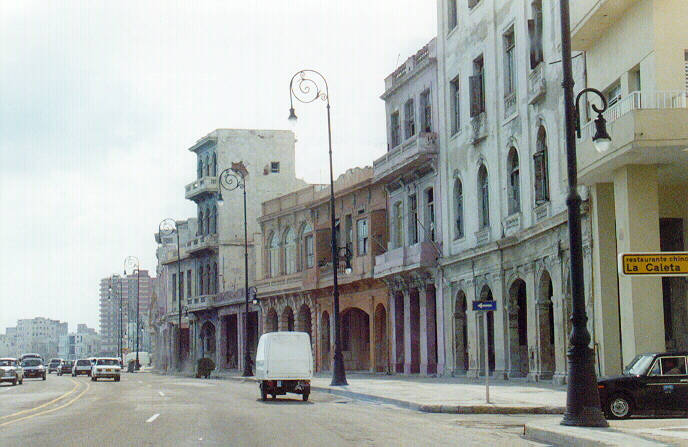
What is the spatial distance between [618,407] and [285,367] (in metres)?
12.1

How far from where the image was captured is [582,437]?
1444 centimetres

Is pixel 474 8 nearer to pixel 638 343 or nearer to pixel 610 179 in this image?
pixel 610 179

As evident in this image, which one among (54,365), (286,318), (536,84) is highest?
(536,84)

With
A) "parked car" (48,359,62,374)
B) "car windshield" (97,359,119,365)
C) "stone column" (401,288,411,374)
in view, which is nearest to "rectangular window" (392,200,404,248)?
"stone column" (401,288,411,374)

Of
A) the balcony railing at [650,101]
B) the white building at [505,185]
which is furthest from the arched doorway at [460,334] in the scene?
the balcony railing at [650,101]

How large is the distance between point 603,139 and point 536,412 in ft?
25.2

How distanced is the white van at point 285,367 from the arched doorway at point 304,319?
109ft

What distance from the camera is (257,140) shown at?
80.5m

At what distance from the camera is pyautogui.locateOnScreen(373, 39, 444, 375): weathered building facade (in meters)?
44.3

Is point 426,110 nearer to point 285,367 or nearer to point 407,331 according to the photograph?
point 407,331

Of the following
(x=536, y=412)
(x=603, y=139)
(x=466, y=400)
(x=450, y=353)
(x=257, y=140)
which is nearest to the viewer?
(x=603, y=139)

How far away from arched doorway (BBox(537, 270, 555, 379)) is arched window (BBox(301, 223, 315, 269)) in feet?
94.3

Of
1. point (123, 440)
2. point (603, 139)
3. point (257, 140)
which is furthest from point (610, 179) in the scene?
point (257, 140)

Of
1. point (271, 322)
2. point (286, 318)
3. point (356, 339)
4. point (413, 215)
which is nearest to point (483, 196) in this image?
point (413, 215)
